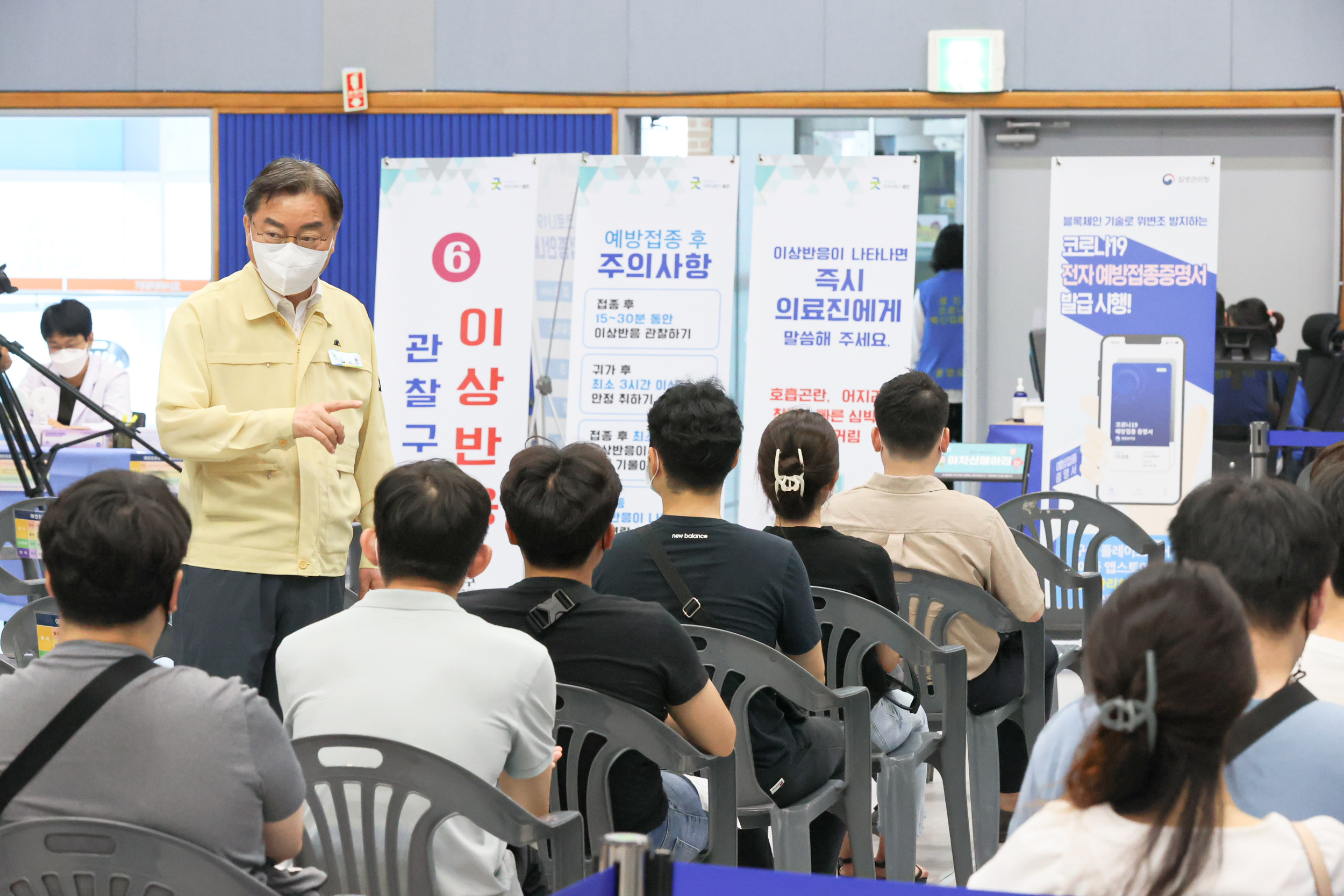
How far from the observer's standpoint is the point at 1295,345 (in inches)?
272

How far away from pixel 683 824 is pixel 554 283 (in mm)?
4021

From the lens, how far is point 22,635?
8.48 ft

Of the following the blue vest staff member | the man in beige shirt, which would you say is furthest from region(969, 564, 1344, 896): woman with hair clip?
the blue vest staff member

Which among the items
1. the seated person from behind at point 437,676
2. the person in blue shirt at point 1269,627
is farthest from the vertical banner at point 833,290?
the person in blue shirt at point 1269,627

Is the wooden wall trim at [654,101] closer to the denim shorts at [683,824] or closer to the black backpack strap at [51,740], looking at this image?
the denim shorts at [683,824]

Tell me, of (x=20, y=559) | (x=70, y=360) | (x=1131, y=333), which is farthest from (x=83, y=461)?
(x=1131, y=333)

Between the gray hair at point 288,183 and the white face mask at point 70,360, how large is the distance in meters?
4.01

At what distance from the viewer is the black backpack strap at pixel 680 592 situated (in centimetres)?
233

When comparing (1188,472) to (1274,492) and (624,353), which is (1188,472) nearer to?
(624,353)

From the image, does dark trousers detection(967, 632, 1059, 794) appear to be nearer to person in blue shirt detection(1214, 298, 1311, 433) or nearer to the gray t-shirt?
the gray t-shirt

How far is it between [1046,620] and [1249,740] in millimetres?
2217

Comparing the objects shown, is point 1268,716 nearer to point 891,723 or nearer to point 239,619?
point 891,723

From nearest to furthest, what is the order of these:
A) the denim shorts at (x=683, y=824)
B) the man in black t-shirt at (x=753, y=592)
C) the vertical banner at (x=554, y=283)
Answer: the denim shorts at (x=683, y=824) < the man in black t-shirt at (x=753, y=592) < the vertical banner at (x=554, y=283)

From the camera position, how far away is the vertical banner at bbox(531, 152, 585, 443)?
19.0ft
